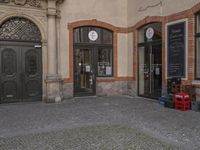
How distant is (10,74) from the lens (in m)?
9.68

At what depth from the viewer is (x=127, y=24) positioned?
1194 cm

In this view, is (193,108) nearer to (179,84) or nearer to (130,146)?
(179,84)

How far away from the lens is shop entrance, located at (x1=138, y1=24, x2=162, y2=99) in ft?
33.4

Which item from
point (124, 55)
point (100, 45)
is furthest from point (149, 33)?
point (100, 45)

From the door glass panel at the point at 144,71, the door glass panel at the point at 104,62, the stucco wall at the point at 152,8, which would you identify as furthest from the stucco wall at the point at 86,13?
the door glass panel at the point at 144,71

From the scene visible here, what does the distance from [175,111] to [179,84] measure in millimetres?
1267

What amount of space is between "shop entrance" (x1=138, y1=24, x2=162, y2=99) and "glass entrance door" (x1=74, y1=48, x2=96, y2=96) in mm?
2112

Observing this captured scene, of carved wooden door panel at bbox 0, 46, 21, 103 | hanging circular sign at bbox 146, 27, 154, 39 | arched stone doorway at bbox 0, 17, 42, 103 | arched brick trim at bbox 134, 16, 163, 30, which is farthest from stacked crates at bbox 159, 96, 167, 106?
carved wooden door panel at bbox 0, 46, 21, 103

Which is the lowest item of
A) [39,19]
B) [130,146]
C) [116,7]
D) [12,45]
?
[130,146]

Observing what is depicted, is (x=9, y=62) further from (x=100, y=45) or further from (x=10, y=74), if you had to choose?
(x=100, y=45)

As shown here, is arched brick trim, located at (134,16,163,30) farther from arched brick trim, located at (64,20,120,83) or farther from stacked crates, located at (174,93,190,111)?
stacked crates, located at (174,93,190,111)

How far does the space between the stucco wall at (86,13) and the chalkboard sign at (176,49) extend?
10.1 ft

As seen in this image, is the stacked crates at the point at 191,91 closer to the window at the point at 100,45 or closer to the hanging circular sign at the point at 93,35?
the window at the point at 100,45

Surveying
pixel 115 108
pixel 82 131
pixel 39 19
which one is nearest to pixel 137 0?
pixel 39 19
